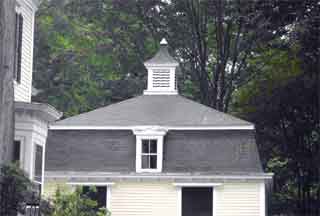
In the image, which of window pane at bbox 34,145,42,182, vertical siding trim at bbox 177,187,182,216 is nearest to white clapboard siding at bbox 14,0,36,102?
window pane at bbox 34,145,42,182

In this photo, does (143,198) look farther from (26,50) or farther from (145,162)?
(26,50)

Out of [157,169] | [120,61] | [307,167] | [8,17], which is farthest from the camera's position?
[120,61]

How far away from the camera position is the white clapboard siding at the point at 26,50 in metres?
24.8

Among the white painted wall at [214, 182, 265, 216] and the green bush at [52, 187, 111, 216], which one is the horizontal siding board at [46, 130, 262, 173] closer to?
the white painted wall at [214, 182, 265, 216]

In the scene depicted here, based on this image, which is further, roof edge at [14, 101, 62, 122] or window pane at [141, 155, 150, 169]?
window pane at [141, 155, 150, 169]

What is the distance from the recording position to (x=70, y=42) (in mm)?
41688

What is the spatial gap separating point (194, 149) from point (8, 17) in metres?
14.8

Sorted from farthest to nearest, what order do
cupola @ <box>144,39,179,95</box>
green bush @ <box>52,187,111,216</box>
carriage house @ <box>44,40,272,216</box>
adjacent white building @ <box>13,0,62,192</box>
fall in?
cupola @ <box>144,39,179,95</box>, carriage house @ <box>44,40,272,216</box>, adjacent white building @ <box>13,0,62,192</box>, green bush @ <box>52,187,111,216</box>

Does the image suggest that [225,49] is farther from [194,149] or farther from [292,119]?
[194,149]

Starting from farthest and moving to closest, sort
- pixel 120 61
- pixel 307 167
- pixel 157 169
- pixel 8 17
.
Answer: pixel 120 61 < pixel 307 167 < pixel 157 169 < pixel 8 17

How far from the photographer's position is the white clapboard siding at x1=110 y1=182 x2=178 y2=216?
3275 cm

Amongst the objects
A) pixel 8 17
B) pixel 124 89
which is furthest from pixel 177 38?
pixel 8 17

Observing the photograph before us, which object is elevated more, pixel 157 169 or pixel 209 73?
pixel 209 73

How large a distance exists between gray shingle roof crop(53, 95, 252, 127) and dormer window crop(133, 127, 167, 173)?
18.0 inches
